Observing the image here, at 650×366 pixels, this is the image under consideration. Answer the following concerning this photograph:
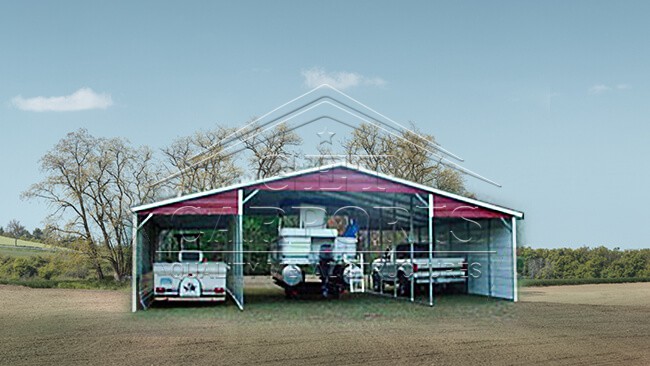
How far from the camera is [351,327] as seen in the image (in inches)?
569

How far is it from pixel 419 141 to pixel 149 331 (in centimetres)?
1750

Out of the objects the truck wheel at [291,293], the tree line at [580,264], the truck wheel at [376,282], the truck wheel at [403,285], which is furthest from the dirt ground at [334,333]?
the tree line at [580,264]

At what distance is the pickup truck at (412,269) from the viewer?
20.9 meters

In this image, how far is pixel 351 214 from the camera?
23.7 meters

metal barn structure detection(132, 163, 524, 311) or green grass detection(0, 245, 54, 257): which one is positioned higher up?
metal barn structure detection(132, 163, 524, 311)

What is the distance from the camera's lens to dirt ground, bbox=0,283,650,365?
35.7 ft

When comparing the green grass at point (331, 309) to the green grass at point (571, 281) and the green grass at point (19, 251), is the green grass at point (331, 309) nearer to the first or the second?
the green grass at point (571, 281)

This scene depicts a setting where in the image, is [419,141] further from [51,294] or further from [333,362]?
[333,362]

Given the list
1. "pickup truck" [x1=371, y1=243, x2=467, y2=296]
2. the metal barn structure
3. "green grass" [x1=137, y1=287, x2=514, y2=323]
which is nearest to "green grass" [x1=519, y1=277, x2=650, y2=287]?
the metal barn structure

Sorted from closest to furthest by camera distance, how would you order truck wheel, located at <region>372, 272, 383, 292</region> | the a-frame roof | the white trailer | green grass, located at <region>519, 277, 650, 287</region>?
the a-frame roof → the white trailer → truck wheel, located at <region>372, 272, 383, 292</region> → green grass, located at <region>519, 277, 650, 287</region>

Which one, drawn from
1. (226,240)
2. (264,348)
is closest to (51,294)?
(226,240)

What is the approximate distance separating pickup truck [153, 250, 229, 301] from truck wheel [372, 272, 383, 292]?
641cm

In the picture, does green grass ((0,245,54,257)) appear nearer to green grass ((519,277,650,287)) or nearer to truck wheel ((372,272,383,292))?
truck wheel ((372,272,383,292))

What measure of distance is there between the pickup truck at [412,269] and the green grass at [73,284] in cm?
1300
